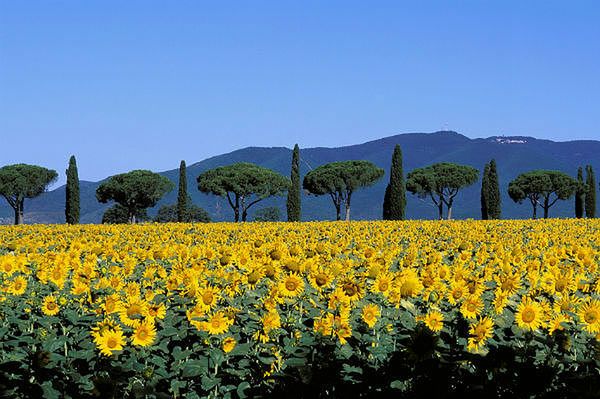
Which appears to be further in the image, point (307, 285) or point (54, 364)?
point (307, 285)

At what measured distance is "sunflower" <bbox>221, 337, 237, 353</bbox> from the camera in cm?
650

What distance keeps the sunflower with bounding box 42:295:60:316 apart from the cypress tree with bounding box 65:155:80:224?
224 ft

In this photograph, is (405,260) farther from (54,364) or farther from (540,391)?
(54,364)

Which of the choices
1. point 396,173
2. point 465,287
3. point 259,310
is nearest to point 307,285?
point 259,310

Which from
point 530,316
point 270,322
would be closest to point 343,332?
point 270,322

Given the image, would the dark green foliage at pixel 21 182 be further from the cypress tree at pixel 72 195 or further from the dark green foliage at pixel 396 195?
the dark green foliage at pixel 396 195

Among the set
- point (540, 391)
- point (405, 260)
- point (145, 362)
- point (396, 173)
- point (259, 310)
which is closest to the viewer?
point (540, 391)

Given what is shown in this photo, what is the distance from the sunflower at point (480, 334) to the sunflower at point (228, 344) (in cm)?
214

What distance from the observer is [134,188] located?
315ft

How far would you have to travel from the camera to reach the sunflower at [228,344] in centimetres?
650

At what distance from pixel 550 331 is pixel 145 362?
370 cm

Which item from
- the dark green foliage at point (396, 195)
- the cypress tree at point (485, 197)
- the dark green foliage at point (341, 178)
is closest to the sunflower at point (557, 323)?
the dark green foliage at point (396, 195)

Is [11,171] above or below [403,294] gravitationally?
above

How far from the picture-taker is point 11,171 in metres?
97.0
